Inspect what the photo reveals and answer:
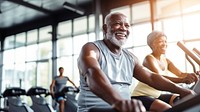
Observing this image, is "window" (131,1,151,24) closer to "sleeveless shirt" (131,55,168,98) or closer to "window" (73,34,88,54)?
"window" (73,34,88,54)

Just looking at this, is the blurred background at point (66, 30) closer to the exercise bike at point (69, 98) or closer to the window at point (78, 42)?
the window at point (78, 42)

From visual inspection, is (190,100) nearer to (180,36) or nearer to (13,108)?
(13,108)

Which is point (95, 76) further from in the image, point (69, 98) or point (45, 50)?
point (45, 50)

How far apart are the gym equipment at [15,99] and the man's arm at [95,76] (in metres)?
4.30

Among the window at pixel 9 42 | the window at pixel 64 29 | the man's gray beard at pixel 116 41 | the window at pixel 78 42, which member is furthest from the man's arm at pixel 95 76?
the window at pixel 9 42

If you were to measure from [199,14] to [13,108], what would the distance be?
4.94 meters

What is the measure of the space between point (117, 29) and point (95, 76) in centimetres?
39

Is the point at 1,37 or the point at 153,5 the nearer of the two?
the point at 153,5

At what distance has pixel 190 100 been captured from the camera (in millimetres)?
841

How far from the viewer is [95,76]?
3.58ft

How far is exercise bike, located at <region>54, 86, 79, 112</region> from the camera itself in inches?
225

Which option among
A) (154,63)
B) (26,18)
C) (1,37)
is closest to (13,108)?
(154,63)

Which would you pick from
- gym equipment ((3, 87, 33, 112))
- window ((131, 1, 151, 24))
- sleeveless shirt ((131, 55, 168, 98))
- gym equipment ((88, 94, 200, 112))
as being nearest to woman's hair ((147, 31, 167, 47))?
sleeveless shirt ((131, 55, 168, 98))

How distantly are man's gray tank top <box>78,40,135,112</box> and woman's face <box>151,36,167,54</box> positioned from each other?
1.49 ft
